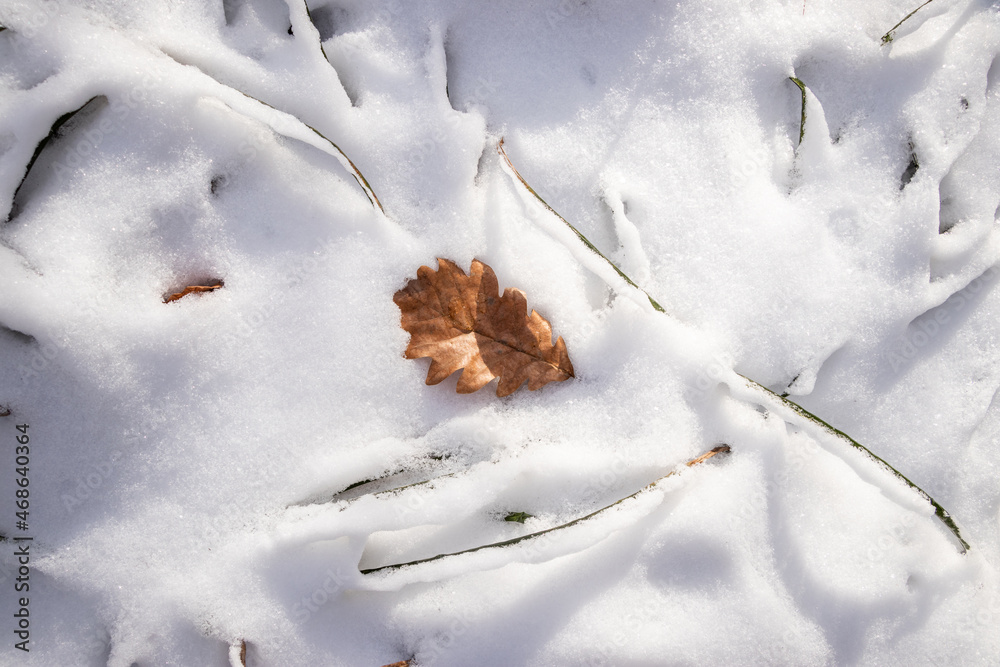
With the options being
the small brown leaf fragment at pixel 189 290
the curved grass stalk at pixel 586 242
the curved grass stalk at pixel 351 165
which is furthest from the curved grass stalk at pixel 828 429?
the small brown leaf fragment at pixel 189 290

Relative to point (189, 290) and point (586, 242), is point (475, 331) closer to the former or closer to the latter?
point (586, 242)

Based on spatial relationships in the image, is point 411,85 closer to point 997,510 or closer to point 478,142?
point 478,142

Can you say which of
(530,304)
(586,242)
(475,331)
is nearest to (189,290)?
(475,331)

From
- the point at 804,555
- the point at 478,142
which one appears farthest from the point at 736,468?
the point at 478,142

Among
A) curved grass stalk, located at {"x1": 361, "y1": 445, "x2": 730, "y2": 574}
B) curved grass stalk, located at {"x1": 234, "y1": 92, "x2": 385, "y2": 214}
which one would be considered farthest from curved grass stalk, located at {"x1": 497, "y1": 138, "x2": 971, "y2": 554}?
curved grass stalk, located at {"x1": 234, "y1": 92, "x2": 385, "y2": 214}

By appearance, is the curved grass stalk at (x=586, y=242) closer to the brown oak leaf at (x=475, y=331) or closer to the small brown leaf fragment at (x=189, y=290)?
the brown oak leaf at (x=475, y=331)

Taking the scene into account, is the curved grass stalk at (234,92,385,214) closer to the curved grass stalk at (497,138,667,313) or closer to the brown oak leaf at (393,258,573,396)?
the brown oak leaf at (393,258,573,396)
